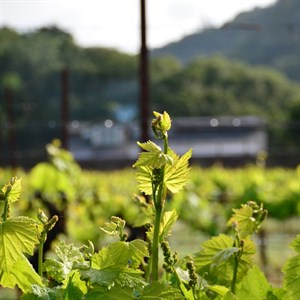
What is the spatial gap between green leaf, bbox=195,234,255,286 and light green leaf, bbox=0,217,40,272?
8.6 inches

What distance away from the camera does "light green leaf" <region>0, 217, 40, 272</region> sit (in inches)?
25.2

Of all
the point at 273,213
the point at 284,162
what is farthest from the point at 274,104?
the point at 273,213

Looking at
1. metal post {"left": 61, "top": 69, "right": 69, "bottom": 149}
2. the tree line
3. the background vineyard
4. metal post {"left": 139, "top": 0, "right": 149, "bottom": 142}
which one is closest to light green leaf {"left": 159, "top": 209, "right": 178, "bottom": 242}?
metal post {"left": 139, "top": 0, "right": 149, "bottom": 142}

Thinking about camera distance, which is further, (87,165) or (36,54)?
(36,54)

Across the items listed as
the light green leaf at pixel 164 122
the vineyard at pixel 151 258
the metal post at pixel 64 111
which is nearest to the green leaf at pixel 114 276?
the vineyard at pixel 151 258

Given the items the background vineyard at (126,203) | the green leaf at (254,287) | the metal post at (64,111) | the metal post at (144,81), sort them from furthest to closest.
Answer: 1. the metal post at (64,111)
2. the background vineyard at (126,203)
3. the metal post at (144,81)
4. the green leaf at (254,287)

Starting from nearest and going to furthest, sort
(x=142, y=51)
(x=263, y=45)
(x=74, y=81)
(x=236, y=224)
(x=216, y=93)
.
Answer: (x=236, y=224) < (x=142, y=51) < (x=216, y=93) < (x=74, y=81) < (x=263, y=45)

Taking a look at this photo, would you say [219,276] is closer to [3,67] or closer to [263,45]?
[3,67]

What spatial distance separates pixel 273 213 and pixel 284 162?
1331 centimetres

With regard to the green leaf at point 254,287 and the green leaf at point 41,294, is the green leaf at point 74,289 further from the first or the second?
the green leaf at point 254,287

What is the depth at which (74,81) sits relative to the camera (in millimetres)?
48219

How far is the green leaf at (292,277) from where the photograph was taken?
70 centimetres

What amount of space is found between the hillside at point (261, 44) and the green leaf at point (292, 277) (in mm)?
51890

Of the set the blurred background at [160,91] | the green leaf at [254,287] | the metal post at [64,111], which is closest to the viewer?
the green leaf at [254,287]
